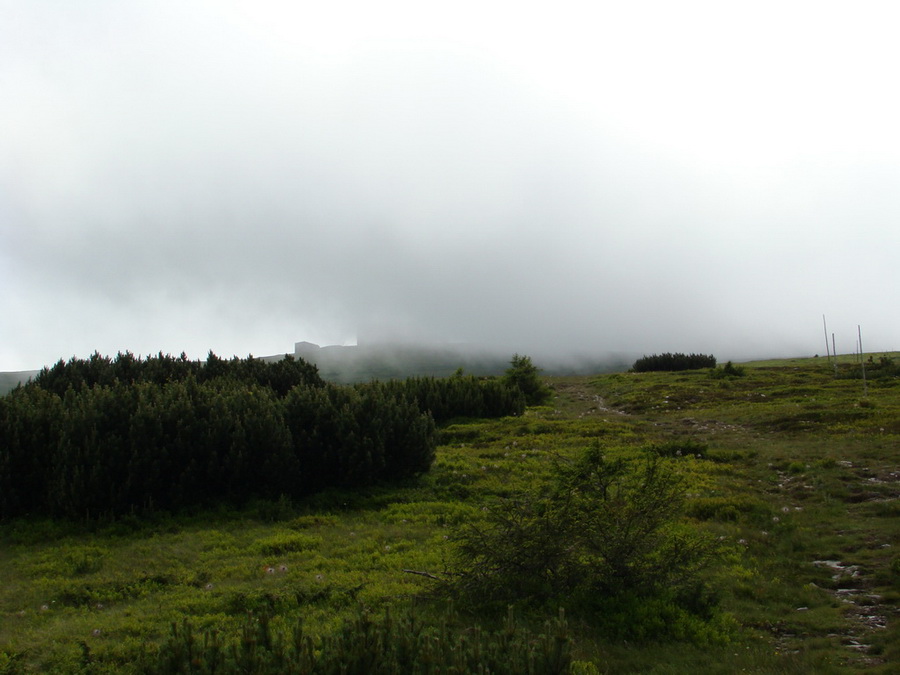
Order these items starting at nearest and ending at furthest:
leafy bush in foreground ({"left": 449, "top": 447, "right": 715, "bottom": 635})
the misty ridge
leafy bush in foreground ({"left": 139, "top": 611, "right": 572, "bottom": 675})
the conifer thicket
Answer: leafy bush in foreground ({"left": 139, "top": 611, "right": 572, "bottom": 675}) → leafy bush in foreground ({"left": 449, "top": 447, "right": 715, "bottom": 635}) → the conifer thicket → the misty ridge

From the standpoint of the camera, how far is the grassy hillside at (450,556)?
19.8 ft

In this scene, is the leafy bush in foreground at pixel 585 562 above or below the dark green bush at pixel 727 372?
below

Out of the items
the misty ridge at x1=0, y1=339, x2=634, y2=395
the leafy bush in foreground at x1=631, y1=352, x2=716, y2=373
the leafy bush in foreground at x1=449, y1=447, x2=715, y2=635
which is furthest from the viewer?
the misty ridge at x1=0, y1=339, x2=634, y2=395

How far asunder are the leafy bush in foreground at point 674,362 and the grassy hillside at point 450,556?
27.0 metres

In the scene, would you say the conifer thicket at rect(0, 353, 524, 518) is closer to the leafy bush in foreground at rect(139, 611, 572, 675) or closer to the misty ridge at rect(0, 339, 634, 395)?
the leafy bush in foreground at rect(139, 611, 572, 675)

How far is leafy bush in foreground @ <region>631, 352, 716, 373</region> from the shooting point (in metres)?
44.5

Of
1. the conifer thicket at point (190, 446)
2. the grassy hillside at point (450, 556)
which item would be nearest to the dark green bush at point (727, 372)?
the grassy hillside at point (450, 556)

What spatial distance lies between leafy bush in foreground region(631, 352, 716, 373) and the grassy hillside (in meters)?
27.0

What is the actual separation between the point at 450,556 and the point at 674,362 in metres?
39.4

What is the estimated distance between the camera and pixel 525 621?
20.5ft

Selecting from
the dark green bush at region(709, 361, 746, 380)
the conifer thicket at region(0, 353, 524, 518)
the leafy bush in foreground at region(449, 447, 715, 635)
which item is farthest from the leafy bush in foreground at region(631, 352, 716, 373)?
the leafy bush in foreground at region(449, 447, 715, 635)

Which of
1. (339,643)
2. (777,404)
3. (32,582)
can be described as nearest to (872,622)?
(339,643)

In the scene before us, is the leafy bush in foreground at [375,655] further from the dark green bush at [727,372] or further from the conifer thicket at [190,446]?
the dark green bush at [727,372]

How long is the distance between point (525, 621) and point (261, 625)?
8.38 feet
